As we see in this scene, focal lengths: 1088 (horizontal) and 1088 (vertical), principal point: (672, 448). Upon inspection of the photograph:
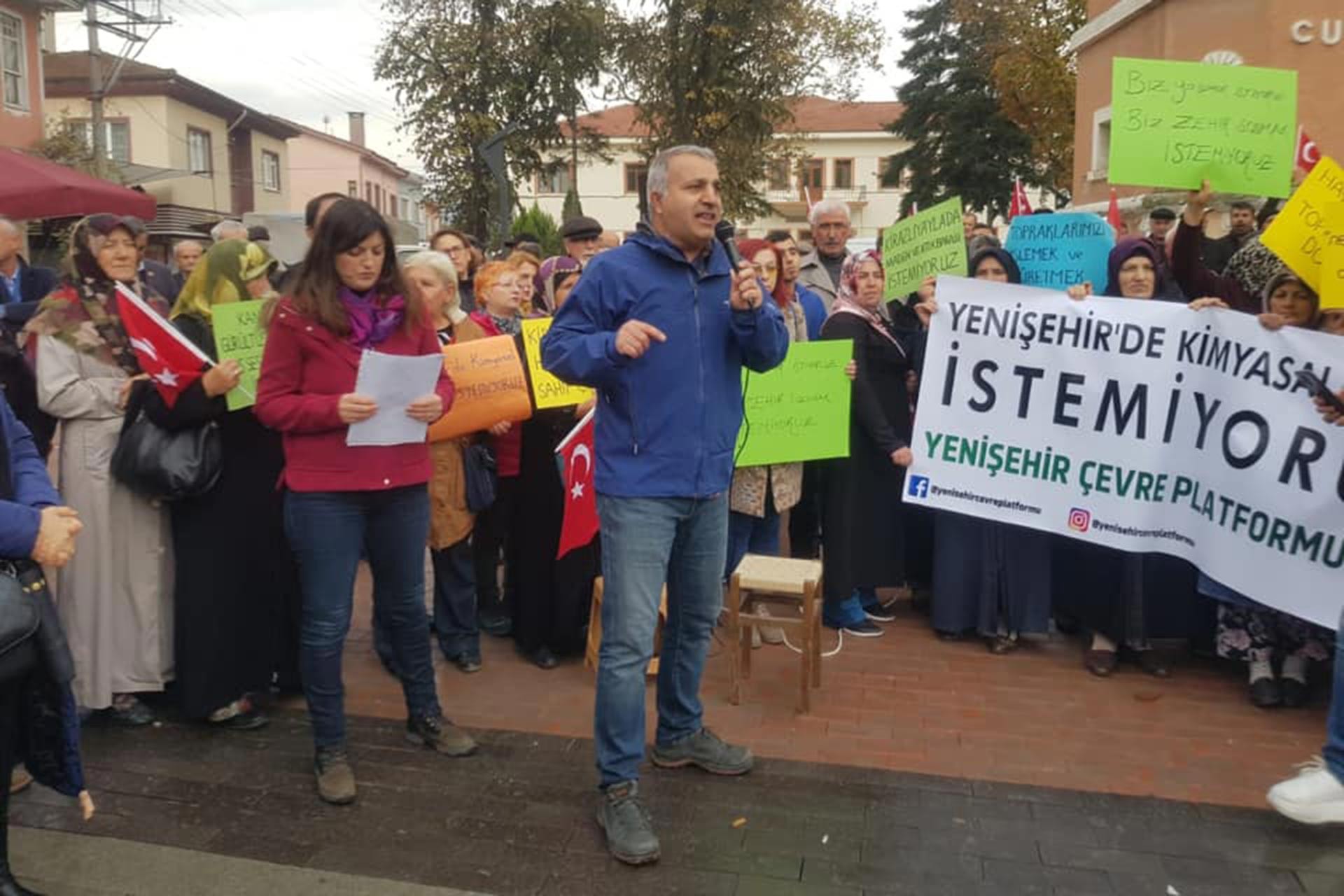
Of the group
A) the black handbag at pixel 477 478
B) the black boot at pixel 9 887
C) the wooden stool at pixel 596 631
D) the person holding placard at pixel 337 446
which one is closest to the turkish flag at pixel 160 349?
the person holding placard at pixel 337 446

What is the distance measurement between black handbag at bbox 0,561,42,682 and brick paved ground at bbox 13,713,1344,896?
835mm

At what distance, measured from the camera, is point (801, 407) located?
5344 mm

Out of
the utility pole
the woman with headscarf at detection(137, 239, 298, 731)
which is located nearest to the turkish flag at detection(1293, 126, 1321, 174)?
the woman with headscarf at detection(137, 239, 298, 731)

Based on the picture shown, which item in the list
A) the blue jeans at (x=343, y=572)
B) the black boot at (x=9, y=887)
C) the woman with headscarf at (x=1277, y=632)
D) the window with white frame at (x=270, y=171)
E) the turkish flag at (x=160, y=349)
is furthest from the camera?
the window with white frame at (x=270, y=171)

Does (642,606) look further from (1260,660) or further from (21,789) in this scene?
(1260,660)

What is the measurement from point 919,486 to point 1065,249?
1378 mm

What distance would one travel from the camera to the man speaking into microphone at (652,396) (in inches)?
132

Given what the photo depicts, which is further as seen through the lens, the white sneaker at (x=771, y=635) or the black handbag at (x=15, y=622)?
the white sneaker at (x=771, y=635)

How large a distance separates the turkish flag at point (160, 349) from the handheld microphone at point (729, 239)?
6.43 ft

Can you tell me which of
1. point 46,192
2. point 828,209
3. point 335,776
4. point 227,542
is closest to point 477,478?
point 227,542

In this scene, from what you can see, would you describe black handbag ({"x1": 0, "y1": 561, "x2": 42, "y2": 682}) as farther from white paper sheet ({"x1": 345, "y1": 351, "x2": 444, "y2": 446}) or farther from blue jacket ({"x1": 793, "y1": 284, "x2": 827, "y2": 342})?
blue jacket ({"x1": 793, "y1": 284, "x2": 827, "y2": 342})

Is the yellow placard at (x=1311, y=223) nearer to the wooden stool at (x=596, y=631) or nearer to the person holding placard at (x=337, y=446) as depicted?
the wooden stool at (x=596, y=631)

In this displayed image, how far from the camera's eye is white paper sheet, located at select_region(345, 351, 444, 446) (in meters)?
3.55

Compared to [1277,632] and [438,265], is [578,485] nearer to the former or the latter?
[438,265]
